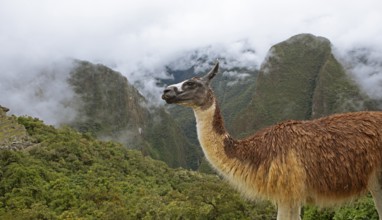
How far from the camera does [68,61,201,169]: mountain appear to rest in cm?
8981

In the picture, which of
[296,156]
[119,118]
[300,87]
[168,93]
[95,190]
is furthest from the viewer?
[119,118]

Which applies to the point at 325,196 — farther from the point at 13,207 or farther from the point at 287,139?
the point at 13,207

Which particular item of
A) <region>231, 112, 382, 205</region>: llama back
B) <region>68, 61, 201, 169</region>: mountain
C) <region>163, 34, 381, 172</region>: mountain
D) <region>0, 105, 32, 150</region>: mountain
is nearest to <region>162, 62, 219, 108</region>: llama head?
<region>231, 112, 382, 205</region>: llama back

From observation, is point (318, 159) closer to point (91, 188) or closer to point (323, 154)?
point (323, 154)

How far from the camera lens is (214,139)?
17.1 ft

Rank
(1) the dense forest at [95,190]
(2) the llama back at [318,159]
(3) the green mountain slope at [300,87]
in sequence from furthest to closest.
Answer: (3) the green mountain slope at [300,87] → (1) the dense forest at [95,190] → (2) the llama back at [318,159]

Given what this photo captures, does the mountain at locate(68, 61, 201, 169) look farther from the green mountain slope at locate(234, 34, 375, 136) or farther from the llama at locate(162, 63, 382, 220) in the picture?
the llama at locate(162, 63, 382, 220)

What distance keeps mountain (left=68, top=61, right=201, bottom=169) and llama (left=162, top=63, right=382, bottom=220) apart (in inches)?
3154

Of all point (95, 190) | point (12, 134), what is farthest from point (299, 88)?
point (95, 190)

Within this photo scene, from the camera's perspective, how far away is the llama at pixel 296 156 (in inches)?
191

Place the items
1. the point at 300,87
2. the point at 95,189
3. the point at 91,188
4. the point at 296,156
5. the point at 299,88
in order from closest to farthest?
1. the point at 296,156
2. the point at 95,189
3. the point at 91,188
4. the point at 299,88
5. the point at 300,87

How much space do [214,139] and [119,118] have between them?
9502cm

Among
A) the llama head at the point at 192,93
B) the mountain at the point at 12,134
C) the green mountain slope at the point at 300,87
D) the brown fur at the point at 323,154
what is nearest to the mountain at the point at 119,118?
the green mountain slope at the point at 300,87

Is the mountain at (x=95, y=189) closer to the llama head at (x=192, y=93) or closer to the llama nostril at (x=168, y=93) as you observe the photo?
the llama head at (x=192, y=93)
